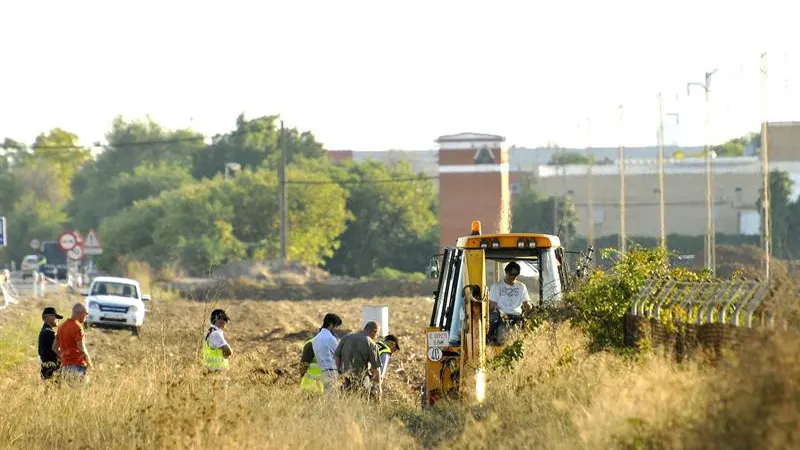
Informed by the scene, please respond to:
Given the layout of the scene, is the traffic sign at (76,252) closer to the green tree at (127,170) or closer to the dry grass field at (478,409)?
the dry grass field at (478,409)

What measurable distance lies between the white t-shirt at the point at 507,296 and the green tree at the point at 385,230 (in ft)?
281

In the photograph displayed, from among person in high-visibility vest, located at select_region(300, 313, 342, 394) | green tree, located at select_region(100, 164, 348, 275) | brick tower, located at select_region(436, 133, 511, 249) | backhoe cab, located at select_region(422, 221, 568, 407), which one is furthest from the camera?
green tree, located at select_region(100, 164, 348, 275)

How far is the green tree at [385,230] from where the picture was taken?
355 ft

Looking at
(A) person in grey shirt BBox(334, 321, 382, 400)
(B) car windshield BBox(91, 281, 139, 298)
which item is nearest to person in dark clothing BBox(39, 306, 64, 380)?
(A) person in grey shirt BBox(334, 321, 382, 400)

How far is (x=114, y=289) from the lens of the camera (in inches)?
1694

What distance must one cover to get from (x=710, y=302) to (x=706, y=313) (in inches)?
7.6

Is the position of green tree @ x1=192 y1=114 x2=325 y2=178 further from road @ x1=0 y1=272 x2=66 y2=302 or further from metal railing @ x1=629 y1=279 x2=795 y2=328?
metal railing @ x1=629 y1=279 x2=795 y2=328

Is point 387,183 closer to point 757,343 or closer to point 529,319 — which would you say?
point 529,319

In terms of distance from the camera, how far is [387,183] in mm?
112250

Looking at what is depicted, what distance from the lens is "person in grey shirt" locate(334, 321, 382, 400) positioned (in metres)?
19.3

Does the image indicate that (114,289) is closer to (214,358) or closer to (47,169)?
(214,358)

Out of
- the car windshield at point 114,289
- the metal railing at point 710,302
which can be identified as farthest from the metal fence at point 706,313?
the car windshield at point 114,289

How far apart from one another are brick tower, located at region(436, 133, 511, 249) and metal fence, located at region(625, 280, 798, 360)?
71.5 metres

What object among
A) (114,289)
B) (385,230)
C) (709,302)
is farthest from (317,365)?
(385,230)
